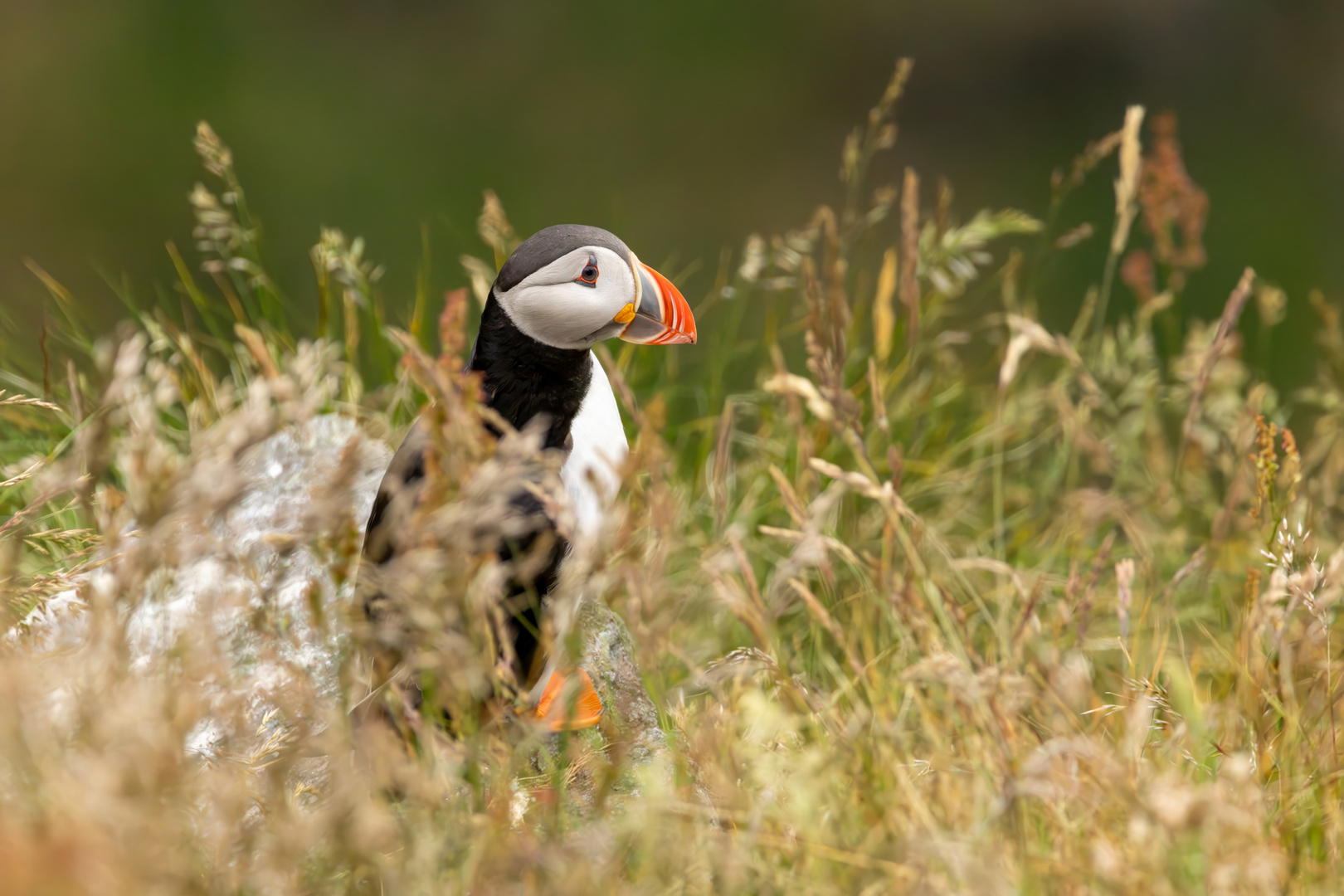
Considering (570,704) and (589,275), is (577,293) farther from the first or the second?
(570,704)

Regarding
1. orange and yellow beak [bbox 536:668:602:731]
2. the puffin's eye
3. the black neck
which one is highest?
the puffin's eye

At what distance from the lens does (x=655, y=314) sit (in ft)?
6.10

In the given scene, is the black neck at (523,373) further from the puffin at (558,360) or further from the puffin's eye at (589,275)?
the puffin's eye at (589,275)

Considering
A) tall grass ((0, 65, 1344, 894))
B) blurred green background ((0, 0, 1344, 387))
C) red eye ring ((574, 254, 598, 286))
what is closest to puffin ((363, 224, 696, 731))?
red eye ring ((574, 254, 598, 286))

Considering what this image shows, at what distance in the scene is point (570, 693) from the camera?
1.16 meters

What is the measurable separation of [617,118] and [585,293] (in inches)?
376

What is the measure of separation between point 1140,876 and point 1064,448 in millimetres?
1856

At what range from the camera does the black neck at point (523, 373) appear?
193 cm

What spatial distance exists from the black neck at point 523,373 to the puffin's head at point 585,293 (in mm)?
32

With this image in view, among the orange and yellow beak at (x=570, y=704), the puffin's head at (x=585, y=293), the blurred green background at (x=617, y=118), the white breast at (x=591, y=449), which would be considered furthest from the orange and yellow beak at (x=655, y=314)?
the blurred green background at (x=617, y=118)

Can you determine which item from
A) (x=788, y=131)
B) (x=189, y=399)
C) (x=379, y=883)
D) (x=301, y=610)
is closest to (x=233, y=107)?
(x=788, y=131)

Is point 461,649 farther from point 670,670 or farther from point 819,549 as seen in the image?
point 670,670

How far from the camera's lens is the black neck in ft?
6.35

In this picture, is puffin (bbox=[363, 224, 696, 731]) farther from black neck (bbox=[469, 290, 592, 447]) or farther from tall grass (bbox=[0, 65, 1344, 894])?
tall grass (bbox=[0, 65, 1344, 894])
